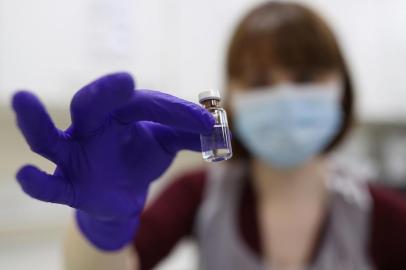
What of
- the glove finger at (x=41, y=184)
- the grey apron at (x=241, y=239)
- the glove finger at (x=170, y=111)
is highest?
the glove finger at (x=170, y=111)

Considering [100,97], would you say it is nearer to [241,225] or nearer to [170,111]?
[170,111]

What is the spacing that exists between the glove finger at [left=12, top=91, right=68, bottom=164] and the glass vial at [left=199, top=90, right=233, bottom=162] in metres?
0.12

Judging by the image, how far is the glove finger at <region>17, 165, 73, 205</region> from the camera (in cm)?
31

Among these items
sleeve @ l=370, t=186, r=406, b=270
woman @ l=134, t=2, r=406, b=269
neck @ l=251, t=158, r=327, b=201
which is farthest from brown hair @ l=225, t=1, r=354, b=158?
sleeve @ l=370, t=186, r=406, b=270

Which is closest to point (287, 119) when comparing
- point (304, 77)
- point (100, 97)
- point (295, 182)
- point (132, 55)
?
point (304, 77)

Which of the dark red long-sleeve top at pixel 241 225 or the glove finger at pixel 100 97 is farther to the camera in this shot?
the dark red long-sleeve top at pixel 241 225

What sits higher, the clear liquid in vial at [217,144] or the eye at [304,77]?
the clear liquid in vial at [217,144]

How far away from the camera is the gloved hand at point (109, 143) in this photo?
1.04ft

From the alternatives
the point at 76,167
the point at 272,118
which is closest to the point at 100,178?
the point at 76,167

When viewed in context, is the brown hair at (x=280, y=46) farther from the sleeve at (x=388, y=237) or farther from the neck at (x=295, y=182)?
the sleeve at (x=388, y=237)

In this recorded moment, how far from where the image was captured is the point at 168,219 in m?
0.85

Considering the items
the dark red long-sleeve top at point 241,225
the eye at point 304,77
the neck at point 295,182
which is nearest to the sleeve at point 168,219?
the dark red long-sleeve top at point 241,225

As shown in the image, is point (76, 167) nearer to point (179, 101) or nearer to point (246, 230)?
point (179, 101)

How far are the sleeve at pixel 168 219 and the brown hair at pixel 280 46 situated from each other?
201 mm
